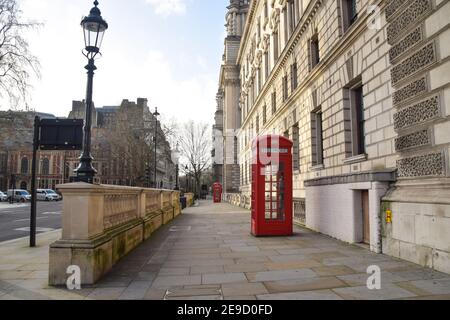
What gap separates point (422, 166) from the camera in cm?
656

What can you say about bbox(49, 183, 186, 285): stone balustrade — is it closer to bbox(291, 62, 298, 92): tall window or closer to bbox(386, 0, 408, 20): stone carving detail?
bbox(386, 0, 408, 20): stone carving detail

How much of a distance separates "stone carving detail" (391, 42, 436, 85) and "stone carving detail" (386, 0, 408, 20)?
120 centimetres

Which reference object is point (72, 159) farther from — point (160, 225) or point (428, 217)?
point (428, 217)

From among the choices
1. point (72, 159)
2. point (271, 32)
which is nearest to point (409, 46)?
point (271, 32)

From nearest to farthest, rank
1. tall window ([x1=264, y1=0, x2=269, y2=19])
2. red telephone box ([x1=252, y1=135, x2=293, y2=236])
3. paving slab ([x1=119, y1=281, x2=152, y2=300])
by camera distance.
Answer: paving slab ([x1=119, y1=281, x2=152, y2=300])
red telephone box ([x1=252, y1=135, x2=293, y2=236])
tall window ([x1=264, y1=0, x2=269, y2=19])

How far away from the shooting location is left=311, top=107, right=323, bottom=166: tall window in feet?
45.9

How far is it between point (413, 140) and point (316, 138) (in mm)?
7242

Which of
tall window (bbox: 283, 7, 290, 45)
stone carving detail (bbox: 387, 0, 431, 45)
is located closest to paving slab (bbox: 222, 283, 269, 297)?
stone carving detail (bbox: 387, 0, 431, 45)

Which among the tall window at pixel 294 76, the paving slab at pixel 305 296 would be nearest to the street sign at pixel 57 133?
the paving slab at pixel 305 296

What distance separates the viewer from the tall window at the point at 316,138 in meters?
14.0

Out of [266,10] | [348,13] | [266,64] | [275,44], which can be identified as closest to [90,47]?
[348,13]

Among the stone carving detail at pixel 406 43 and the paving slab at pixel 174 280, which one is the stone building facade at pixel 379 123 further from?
the paving slab at pixel 174 280

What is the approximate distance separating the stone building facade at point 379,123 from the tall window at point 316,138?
4 centimetres
